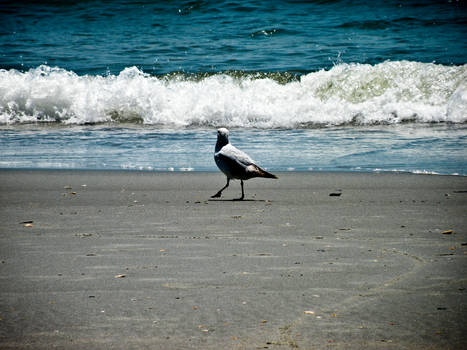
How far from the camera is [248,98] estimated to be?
14.3 m

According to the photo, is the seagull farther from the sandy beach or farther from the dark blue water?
the dark blue water

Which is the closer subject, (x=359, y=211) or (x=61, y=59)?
(x=359, y=211)

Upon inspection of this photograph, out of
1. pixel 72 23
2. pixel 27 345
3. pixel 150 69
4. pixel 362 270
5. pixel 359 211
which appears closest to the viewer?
pixel 27 345

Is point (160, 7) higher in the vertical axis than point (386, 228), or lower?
higher

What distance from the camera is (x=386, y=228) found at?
468 centimetres

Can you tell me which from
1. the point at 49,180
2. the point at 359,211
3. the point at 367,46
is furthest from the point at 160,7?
the point at 359,211

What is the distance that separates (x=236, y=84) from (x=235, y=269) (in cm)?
1247

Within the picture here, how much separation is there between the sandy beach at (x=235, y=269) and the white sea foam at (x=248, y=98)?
6.51 m

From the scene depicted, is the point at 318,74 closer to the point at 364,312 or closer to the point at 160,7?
the point at 160,7

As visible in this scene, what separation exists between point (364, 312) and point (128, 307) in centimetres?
95

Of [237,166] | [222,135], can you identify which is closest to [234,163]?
[237,166]

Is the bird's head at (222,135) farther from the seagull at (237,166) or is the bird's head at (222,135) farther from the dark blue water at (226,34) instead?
the dark blue water at (226,34)

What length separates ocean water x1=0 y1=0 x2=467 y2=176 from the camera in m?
9.10

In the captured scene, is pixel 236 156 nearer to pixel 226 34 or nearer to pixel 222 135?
pixel 222 135
